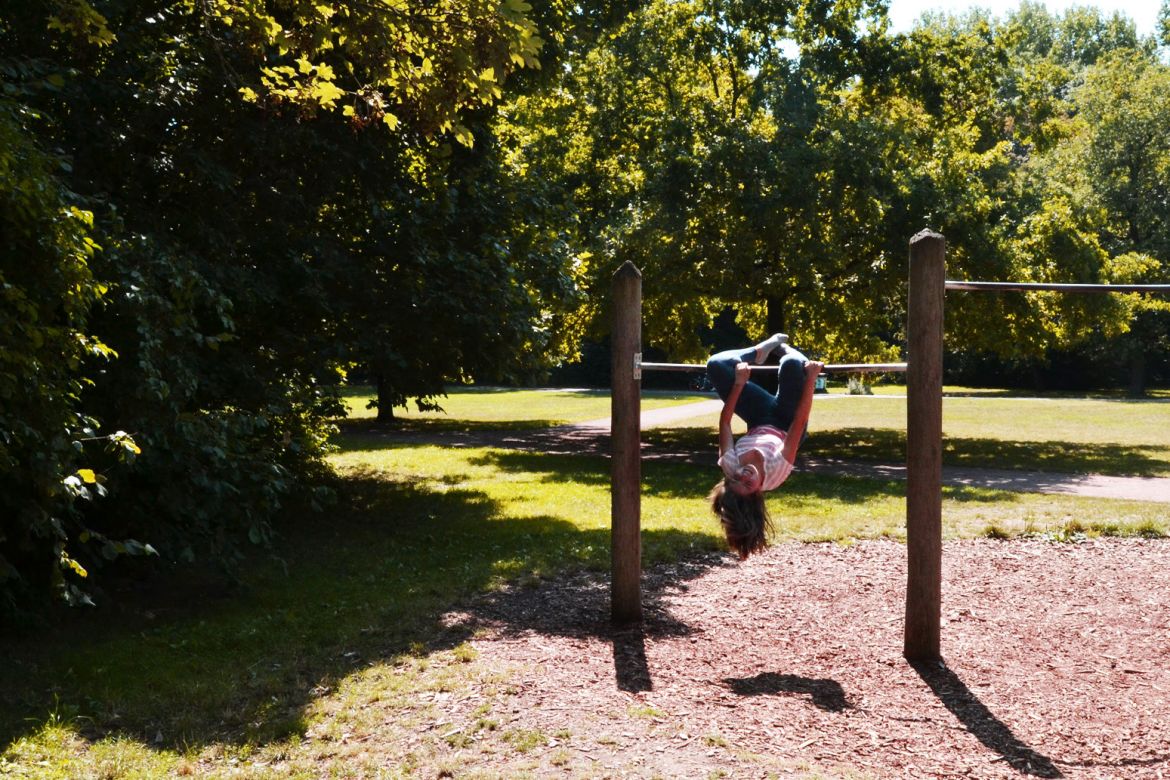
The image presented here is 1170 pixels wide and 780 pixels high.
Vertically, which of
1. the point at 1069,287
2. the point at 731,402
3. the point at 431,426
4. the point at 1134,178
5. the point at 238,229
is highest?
the point at 1134,178

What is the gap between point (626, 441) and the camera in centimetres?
735

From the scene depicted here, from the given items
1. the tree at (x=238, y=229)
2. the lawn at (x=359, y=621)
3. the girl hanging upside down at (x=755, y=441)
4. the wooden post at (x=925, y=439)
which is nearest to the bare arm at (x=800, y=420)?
the girl hanging upside down at (x=755, y=441)

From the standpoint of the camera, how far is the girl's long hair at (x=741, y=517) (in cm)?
669

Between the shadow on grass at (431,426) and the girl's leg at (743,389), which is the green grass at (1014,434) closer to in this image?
the shadow on grass at (431,426)

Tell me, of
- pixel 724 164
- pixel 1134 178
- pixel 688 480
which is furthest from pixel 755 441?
pixel 1134 178

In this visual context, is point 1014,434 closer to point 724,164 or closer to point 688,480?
point 724,164

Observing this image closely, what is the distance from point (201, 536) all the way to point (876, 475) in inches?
440

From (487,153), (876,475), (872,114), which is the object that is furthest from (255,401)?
(872,114)

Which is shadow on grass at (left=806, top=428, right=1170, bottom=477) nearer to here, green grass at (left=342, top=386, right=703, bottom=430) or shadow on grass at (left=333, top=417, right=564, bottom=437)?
shadow on grass at (left=333, top=417, right=564, bottom=437)

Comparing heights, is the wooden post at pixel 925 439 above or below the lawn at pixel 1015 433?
above

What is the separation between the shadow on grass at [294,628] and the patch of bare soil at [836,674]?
0.11 m

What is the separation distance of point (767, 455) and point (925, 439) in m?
0.94

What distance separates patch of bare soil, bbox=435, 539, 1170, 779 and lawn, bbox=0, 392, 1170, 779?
311 mm

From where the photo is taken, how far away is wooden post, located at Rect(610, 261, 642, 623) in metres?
7.30
